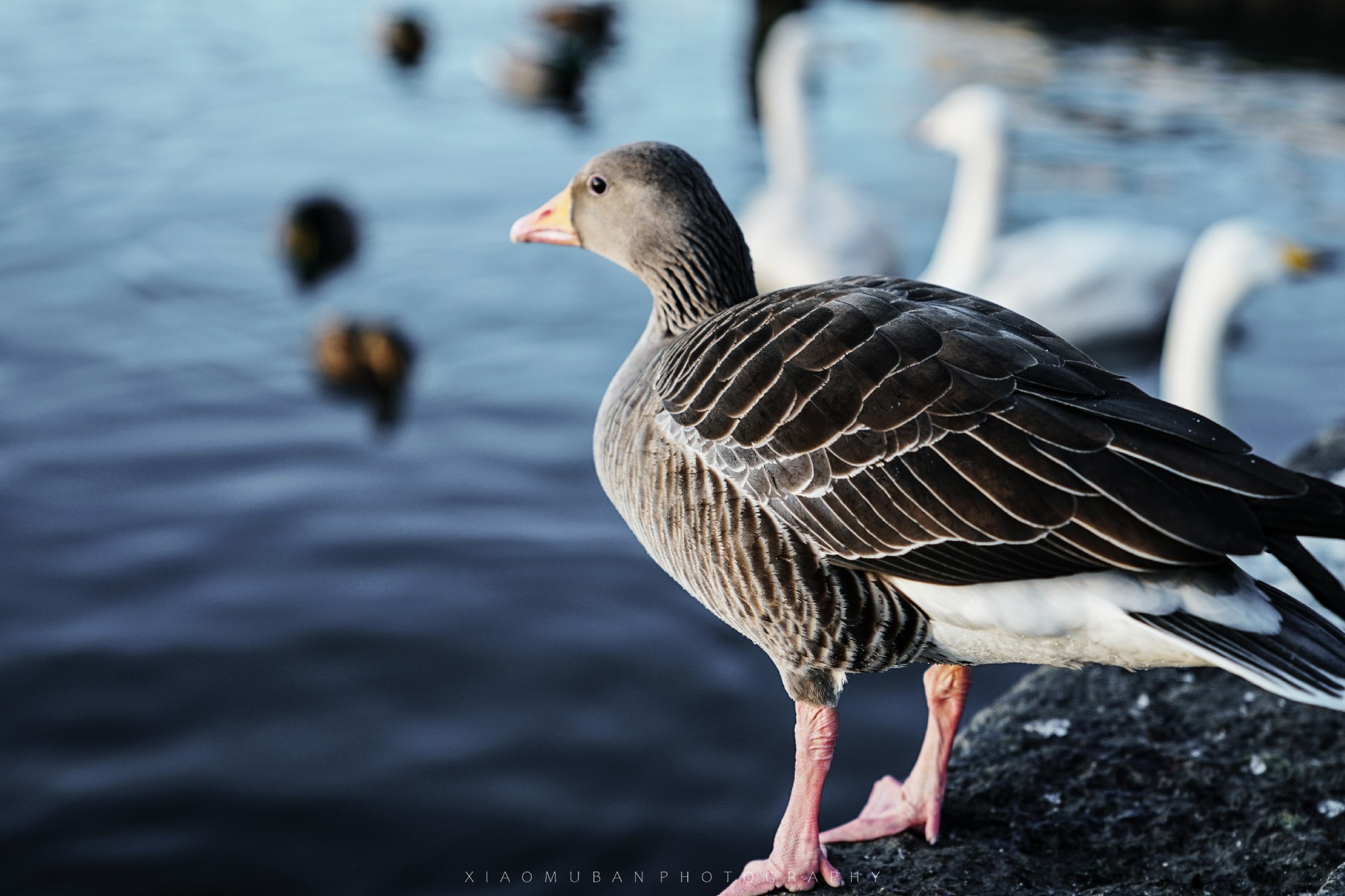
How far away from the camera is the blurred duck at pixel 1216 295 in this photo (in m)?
7.75

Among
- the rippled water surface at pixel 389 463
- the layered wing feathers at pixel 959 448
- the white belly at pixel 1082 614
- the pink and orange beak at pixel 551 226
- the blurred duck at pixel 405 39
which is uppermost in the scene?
Answer: the blurred duck at pixel 405 39

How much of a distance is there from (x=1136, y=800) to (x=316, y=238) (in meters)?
10.4

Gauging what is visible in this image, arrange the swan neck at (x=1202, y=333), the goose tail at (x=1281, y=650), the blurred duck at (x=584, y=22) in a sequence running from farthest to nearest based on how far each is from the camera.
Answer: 1. the blurred duck at (x=584, y=22)
2. the swan neck at (x=1202, y=333)
3. the goose tail at (x=1281, y=650)

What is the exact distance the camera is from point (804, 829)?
3.45 meters

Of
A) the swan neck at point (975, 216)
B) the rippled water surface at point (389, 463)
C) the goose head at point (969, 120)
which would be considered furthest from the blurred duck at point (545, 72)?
the swan neck at point (975, 216)

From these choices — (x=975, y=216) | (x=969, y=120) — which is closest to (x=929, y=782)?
(x=975, y=216)

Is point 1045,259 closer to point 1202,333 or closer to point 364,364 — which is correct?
point 1202,333

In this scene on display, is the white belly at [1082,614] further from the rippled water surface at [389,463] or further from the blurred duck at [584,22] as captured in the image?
the blurred duck at [584,22]

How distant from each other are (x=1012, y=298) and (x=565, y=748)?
5.55 metres

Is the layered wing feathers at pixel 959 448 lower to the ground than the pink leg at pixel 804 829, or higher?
higher

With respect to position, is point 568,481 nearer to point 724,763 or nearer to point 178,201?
point 724,763

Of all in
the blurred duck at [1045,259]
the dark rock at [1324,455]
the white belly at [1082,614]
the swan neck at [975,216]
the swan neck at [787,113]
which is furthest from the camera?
the swan neck at [787,113]

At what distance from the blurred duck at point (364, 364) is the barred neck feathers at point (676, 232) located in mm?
6337

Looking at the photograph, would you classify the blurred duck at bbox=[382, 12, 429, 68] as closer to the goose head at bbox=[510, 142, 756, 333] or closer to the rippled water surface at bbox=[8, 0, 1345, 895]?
the rippled water surface at bbox=[8, 0, 1345, 895]
